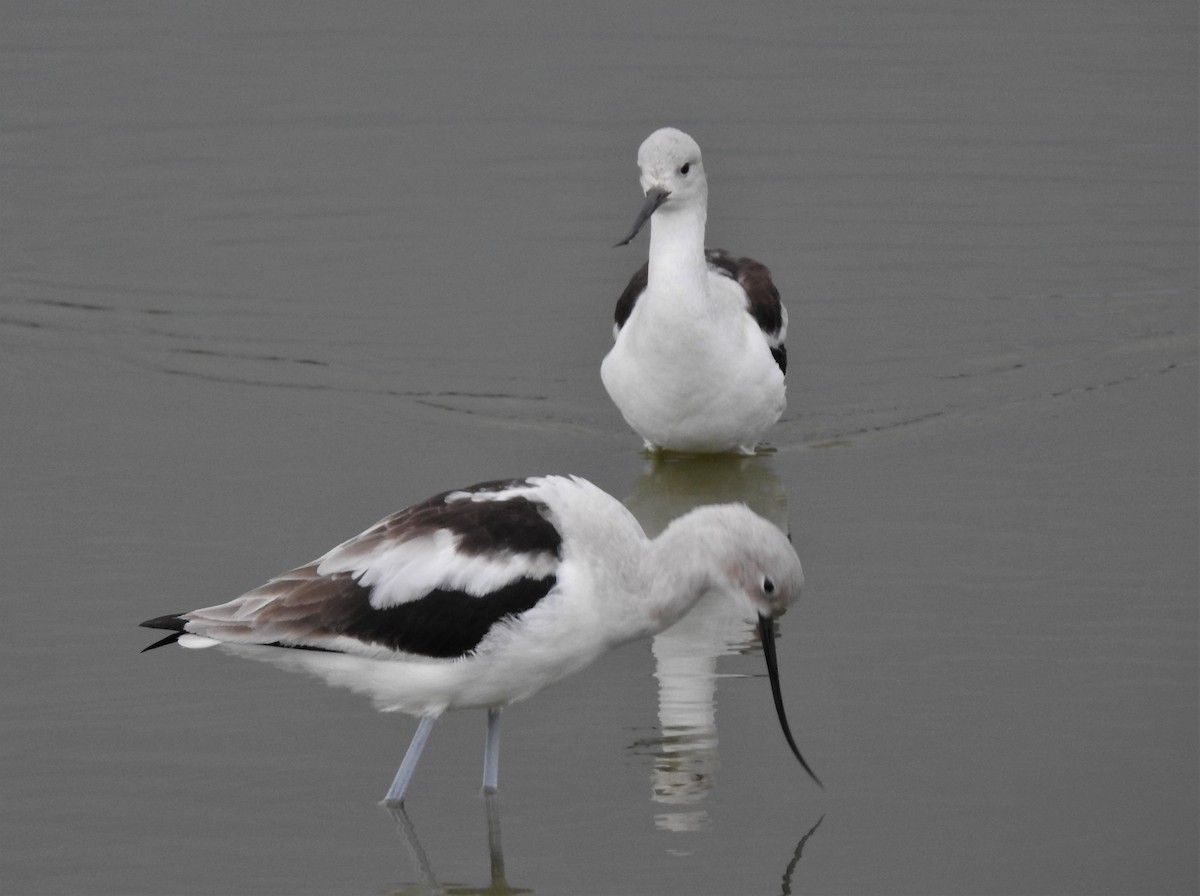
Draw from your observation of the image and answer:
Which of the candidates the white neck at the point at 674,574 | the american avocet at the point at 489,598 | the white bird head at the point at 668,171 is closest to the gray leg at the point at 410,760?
the american avocet at the point at 489,598

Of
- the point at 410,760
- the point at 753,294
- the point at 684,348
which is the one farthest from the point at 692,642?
the point at 753,294

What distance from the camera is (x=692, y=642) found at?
9.34 metres

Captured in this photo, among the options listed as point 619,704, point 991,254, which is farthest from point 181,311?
point 619,704

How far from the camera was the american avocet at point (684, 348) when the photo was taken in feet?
37.2

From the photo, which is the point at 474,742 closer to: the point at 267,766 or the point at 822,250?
the point at 267,766

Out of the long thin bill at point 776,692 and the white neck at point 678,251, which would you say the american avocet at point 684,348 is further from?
the long thin bill at point 776,692

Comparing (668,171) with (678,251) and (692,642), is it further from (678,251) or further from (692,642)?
(692,642)

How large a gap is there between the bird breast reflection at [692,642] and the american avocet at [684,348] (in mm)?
165

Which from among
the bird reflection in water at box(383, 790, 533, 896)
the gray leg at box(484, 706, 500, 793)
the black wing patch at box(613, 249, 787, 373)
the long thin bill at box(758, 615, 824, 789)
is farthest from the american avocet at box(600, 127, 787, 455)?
the bird reflection in water at box(383, 790, 533, 896)

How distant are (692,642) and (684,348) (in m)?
2.35

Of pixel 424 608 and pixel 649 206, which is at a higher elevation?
pixel 649 206

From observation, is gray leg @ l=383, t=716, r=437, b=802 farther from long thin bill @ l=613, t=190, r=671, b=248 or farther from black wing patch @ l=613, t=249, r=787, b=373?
black wing patch @ l=613, t=249, r=787, b=373

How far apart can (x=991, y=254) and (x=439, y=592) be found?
872 cm

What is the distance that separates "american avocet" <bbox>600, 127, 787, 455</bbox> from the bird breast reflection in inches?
6.5
